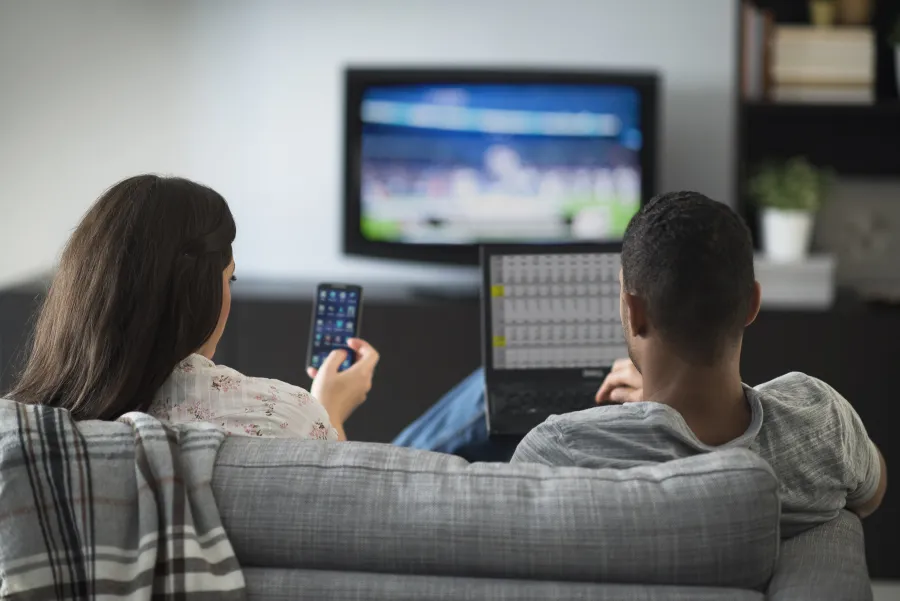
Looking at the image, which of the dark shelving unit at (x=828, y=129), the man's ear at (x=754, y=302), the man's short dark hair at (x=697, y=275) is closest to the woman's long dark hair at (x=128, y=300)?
the man's short dark hair at (x=697, y=275)

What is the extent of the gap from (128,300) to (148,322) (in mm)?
37

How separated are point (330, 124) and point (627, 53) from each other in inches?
37.5

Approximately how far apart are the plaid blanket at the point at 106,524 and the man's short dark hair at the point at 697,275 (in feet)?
1.82

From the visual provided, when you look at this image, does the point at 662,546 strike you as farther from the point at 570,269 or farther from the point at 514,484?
the point at 570,269

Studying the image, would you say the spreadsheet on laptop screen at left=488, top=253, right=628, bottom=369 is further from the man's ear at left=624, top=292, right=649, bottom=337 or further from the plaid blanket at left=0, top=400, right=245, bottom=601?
the plaid blanket at left=0, top=400, right=245, bottom=601

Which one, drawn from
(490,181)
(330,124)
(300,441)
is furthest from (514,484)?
(330,124)

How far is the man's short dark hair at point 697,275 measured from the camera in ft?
4.57

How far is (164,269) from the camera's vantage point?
1528mm

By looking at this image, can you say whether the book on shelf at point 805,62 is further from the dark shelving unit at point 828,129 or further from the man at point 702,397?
the man at point 702,397

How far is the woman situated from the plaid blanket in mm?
285

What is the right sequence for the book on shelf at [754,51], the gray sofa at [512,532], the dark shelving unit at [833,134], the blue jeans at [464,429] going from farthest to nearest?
the dark shelving unit at [833,134], the book on shelf at [754,51], the blue jeans at [464,429], the gray sofa at [512,532]

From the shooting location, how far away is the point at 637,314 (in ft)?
4.77

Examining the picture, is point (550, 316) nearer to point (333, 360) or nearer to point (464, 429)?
point (464, 429)

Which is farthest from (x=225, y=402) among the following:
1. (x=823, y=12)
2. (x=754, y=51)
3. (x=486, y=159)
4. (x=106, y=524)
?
(x=823, y=12)
